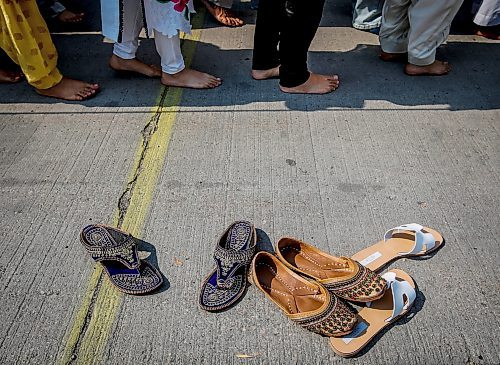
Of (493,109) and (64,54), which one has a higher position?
(493,109)

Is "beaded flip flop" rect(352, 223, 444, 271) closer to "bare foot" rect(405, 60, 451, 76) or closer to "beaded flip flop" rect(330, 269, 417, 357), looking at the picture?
"beaded flip flop" rect(330, 269, 417, 357)

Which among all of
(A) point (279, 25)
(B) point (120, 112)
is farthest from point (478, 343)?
(B) point (120, 112)

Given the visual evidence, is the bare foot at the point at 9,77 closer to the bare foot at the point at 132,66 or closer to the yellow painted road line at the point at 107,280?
the bare foot at the point at 132,66

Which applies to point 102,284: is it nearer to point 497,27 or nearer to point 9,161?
point 9,161

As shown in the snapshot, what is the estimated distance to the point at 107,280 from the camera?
2004 millimetres

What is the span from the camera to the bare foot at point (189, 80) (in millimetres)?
3215

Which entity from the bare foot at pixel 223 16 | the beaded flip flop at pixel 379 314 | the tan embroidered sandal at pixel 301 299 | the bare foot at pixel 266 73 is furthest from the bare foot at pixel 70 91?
the beaded flip flop at pixel 379 314

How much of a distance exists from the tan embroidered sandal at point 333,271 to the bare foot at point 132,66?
6.31 ft

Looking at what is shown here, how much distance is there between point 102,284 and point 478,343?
1.61 meters

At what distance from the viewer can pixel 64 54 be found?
3646 mm

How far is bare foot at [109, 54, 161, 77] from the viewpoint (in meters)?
3.30

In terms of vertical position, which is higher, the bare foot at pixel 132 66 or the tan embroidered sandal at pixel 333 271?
the tan embroidered sandal at pixel 333 271

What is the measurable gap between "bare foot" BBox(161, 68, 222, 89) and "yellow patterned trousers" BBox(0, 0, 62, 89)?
78 centimetres

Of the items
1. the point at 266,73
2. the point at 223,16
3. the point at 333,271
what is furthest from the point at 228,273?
the point at 223,16
